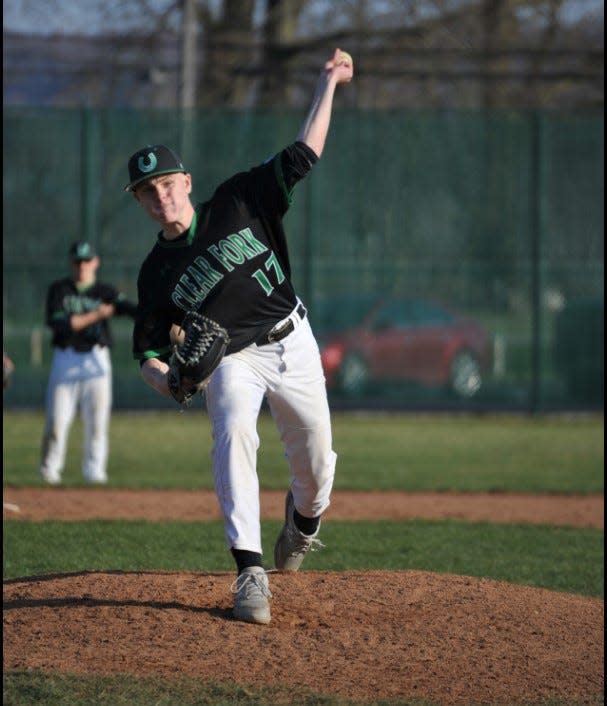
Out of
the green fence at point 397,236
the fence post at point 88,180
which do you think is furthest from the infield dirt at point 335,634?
the fence post at point 88,180

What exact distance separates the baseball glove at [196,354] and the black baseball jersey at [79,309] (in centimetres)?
521

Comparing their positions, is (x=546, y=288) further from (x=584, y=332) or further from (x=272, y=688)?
(x=272, y=688)

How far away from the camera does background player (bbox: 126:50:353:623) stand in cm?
503

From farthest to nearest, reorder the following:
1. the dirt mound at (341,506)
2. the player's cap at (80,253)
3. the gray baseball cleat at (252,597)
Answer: the player's cap at (80,253)
the dirt mound at (341,506)
the gray baseball cleat at (252,597)

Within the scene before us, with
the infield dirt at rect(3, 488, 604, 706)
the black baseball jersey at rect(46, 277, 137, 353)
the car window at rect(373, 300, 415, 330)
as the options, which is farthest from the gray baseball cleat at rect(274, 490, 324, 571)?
the car window at rect(373, 300, 415, 330)

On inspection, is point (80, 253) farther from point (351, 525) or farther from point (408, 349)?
point (408, 349)

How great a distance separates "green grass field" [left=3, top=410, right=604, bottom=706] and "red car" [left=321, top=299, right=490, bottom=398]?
1.75ft

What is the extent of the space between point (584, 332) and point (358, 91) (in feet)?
18.6

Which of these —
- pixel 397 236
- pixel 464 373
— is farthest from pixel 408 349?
pixel 397 236

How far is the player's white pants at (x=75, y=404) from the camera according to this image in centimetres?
1022

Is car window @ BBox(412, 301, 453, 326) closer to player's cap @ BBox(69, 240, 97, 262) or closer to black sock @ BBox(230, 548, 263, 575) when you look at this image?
player's cap @ BBox(69, 240, 97, 262)

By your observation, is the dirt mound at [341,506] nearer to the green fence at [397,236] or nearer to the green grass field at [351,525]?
the green grass field at [351,525]

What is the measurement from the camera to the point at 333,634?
4.87m

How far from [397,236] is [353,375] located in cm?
189
